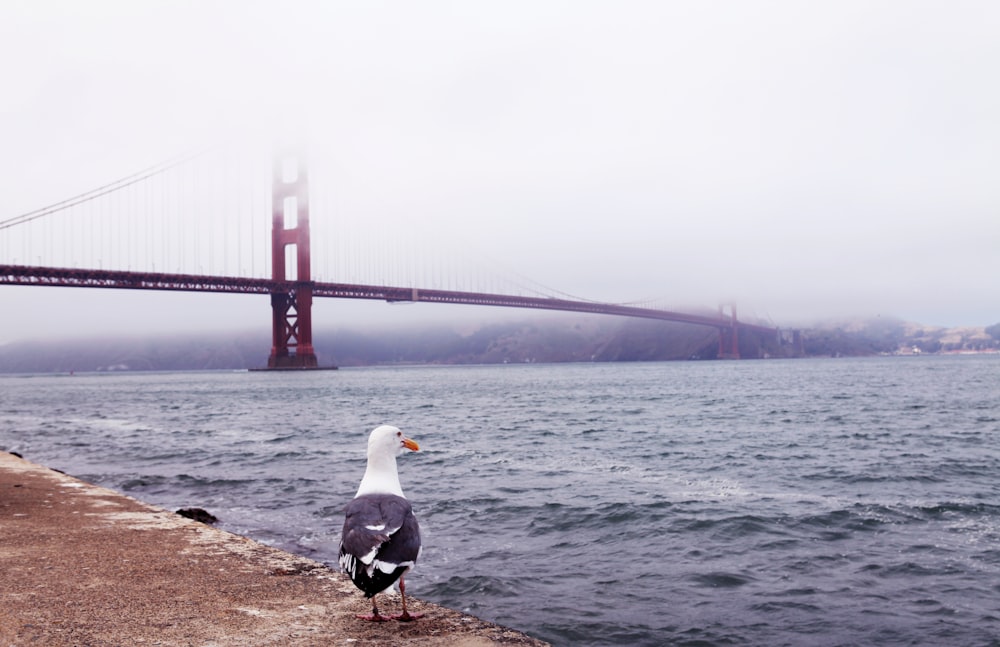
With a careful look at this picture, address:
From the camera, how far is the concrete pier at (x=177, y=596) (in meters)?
3.16

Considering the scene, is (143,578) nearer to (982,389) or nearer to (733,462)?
(733,462)

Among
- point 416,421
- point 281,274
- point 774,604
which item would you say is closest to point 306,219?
point 281,274

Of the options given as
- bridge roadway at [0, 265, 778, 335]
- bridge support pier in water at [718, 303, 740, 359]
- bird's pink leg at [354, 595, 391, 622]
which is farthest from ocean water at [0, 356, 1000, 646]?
bridge support pier in water at [718, 303, 740, 359]

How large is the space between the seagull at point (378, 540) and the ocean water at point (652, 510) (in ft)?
4.94

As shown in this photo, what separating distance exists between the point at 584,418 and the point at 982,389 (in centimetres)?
2164

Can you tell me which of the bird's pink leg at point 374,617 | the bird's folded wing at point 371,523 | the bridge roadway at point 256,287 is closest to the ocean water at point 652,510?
the bird's pink leg at point 374,617

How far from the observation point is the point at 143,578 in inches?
156

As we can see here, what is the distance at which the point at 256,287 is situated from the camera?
5812 cm

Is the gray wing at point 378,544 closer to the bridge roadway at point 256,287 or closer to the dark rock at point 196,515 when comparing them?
the dark rock at point 196,515

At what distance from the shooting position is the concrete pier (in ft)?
10.4

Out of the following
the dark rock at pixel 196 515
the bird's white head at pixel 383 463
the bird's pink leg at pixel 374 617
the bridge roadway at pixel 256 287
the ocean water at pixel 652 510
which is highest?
the bridge roadway at pixel 256 287

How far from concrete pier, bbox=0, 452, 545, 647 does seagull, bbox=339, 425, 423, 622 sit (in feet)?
0.67

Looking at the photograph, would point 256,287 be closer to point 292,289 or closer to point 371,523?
point 292,289

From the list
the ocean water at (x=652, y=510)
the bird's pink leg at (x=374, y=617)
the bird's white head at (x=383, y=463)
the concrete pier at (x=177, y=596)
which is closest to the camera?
the concrete pier at (x=177, y=596)
